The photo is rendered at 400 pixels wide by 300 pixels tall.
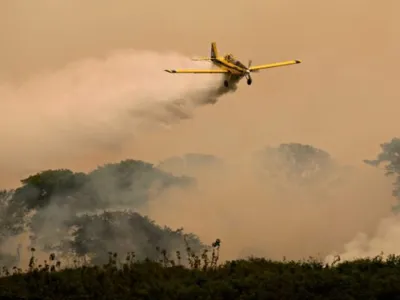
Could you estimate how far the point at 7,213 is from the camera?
86750 millimetres

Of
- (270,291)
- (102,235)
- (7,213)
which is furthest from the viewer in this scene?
(7,213)

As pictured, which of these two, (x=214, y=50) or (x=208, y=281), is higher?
(x=214, y=50)

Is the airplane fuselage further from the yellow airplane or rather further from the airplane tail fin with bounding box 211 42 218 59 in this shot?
the airplane tail fin with bounding box 211 42 218 59

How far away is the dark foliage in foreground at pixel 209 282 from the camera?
34531 mm

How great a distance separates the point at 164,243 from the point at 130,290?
47260 mm

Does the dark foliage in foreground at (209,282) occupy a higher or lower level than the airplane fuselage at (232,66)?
lower

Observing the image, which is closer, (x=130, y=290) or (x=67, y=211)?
(x=130, y=290)

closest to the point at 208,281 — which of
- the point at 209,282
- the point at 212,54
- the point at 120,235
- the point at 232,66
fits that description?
the point at 209,282

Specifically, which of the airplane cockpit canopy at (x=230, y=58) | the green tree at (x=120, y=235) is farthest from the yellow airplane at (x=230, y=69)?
the green tree at (x=120, y=235)

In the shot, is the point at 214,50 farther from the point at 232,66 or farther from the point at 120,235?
the point at 120,235

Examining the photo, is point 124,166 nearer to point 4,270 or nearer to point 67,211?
point 67,211

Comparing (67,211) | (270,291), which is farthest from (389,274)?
(67,211)

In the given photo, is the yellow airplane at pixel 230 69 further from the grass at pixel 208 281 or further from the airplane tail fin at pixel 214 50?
the grass at pixel 208 281

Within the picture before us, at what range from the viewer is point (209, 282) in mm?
36062
